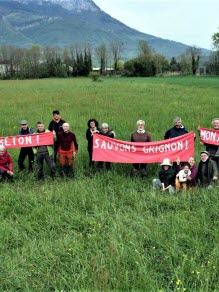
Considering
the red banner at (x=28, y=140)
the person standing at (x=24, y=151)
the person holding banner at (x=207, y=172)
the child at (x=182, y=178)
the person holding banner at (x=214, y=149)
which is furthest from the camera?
the person standing at (x=24, y=151)

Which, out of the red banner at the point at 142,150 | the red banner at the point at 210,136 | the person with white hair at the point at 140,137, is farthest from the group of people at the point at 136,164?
the red banner at the point at 142,150

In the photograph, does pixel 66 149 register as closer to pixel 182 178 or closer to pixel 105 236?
pixel 182 178

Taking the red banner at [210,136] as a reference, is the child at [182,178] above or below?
below

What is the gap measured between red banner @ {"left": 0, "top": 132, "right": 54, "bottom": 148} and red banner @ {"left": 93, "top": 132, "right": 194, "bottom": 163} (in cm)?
138

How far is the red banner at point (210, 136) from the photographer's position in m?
9.49

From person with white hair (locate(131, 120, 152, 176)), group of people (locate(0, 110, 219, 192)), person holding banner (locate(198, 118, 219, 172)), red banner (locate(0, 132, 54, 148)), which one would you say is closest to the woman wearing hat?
group of people (locate(0, 110, 219, 192))

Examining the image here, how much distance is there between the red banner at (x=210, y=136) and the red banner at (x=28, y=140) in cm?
427

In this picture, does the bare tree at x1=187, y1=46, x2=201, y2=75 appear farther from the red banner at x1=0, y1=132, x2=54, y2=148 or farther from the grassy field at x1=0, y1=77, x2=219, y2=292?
the grassy field at x1=0, y1=77, x2=219, y2=292

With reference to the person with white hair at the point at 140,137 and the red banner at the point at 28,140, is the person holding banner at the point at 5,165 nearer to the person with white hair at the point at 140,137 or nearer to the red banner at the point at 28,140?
the red banner at the point at 28,140

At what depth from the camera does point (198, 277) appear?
4953mm

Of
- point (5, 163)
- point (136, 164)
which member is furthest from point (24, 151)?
point (136, 164)

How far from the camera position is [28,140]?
10.3 m

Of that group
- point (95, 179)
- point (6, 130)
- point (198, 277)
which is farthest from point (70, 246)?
point (6, 130)

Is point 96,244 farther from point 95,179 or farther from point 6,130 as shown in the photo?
point 6,130
